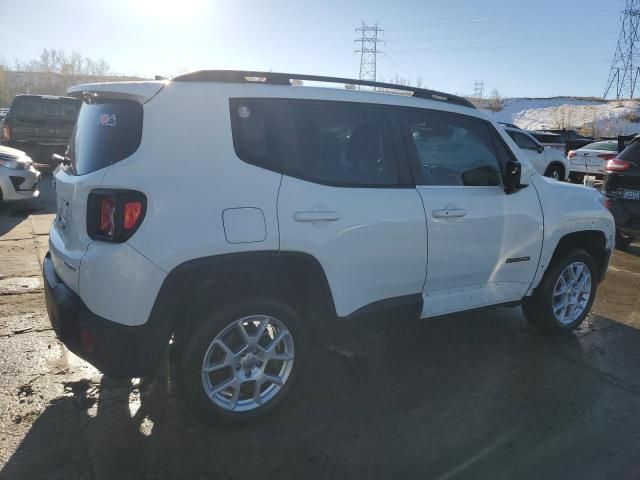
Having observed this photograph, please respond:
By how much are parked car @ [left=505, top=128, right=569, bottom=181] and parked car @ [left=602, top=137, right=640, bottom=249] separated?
6626 mm

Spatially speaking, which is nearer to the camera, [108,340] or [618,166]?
[108,340]

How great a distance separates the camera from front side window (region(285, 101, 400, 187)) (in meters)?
2.96

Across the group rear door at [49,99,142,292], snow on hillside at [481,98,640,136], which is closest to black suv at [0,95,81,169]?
rear door at [49,99,142,292]

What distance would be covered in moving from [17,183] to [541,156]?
12.8 meters

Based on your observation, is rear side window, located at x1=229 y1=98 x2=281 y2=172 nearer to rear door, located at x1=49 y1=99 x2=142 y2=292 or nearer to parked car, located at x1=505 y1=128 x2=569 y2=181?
rear door, located at x1=49 y1=99 x2=142 y2=292

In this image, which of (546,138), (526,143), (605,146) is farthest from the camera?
(546,138)

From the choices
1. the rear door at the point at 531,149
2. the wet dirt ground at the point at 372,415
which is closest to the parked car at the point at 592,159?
the rear door at the point at 531,149

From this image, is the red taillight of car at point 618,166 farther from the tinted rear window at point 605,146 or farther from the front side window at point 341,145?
the tinted rear window at point 605,146

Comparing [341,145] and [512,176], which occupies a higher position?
[341,145]

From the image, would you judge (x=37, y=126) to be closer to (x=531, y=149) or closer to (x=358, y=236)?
(x=358, y=236)

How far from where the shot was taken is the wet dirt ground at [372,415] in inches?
104

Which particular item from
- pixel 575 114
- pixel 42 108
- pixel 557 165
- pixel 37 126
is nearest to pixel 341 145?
pixel 37 126

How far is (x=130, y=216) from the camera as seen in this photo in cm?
248

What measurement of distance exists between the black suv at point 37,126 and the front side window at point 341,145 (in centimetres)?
1097
